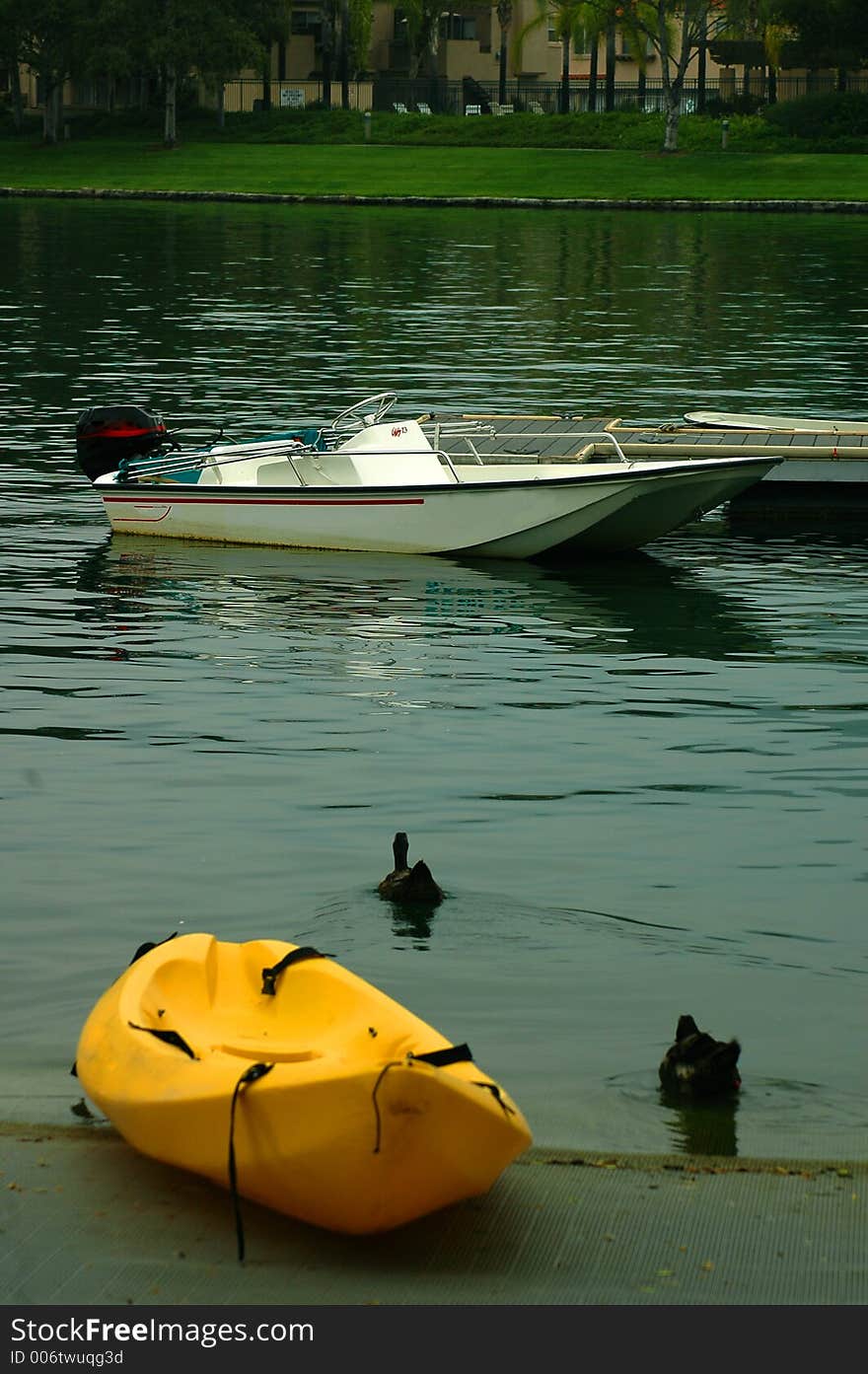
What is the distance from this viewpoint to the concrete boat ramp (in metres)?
7.87

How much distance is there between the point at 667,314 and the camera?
5000 centimetres

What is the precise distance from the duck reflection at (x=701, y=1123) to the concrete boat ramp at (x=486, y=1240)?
0.92 ft

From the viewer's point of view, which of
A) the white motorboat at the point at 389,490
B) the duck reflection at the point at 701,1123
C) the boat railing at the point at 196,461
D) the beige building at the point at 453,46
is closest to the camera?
the duck reflection at the point at 701,1123

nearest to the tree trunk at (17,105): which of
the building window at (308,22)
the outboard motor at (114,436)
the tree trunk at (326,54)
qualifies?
the tree trunk at (326,54)

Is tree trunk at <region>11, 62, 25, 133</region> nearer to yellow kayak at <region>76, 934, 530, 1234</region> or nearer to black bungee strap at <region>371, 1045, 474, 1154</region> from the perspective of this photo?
yellow kayak at <region>76, 934, 530, 1234</region>

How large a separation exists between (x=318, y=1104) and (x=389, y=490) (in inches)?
641

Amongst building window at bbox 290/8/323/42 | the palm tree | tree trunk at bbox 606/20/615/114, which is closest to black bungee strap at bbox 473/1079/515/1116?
the palm tree

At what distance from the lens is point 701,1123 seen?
382 inches

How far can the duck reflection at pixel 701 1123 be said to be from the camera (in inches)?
372

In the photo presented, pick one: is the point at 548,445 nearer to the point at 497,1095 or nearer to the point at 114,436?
the point at 114,436

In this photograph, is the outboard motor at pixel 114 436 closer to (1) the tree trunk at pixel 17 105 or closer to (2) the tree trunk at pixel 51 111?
(2) the tree trunk at pixel 51 111

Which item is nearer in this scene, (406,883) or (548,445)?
(406,883)

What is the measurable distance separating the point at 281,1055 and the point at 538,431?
20.2m

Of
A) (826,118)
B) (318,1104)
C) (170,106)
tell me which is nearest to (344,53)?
(170,106)
